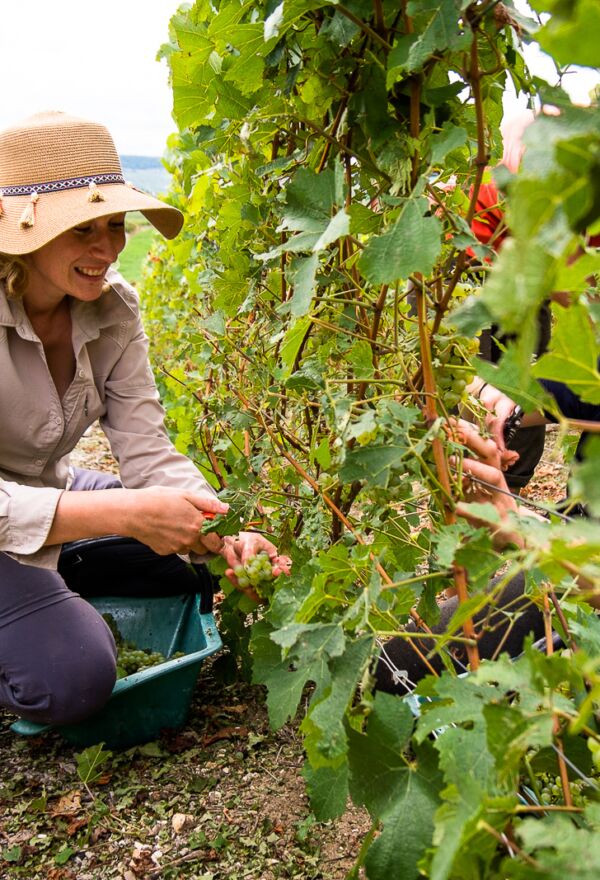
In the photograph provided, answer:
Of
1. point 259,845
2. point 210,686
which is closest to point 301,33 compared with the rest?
point 259,845

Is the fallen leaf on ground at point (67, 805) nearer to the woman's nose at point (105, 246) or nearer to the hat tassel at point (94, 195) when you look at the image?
the woman's nose at point (105, 246)

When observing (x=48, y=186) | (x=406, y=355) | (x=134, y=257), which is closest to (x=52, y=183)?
(x=48, y=186)

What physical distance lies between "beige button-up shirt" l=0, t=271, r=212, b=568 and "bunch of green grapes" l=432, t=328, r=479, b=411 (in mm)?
1159

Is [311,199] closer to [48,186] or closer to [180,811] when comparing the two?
[48,186]

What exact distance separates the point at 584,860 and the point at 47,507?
5.29 feet

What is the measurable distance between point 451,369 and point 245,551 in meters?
0.89

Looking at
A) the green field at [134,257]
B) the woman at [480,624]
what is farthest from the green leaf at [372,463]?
the green field at [134,257]

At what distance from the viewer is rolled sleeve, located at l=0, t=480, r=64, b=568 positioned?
1.95 meters

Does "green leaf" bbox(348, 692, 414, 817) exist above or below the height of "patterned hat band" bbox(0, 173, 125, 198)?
below

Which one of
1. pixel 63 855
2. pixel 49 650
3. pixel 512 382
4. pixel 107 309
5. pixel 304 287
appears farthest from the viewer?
pixel 107 309

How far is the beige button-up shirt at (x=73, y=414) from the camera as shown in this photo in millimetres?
1964

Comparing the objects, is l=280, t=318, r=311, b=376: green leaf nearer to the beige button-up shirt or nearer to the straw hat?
the straw hat

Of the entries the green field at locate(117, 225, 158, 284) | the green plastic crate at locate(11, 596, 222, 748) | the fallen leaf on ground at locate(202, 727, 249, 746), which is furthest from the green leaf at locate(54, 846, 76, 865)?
the green field at locate(117, 225, 158, 284)

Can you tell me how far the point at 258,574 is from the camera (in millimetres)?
1762
